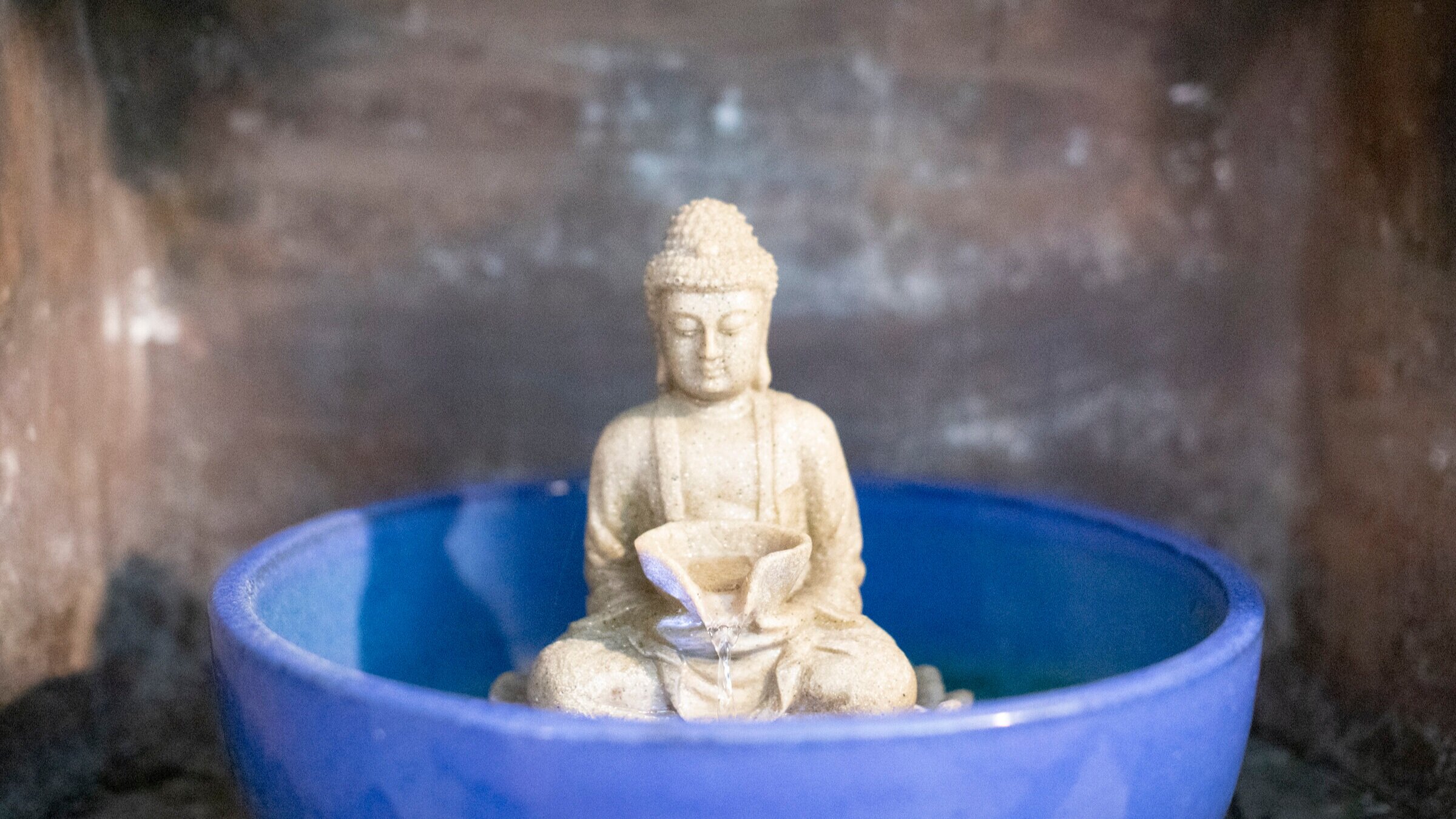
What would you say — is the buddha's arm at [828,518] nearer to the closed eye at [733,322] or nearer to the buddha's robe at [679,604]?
the buddha's robe at [679,604]

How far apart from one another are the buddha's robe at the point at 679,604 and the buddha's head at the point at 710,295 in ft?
0.43

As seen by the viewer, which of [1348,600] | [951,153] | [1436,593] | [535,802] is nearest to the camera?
[535,802]

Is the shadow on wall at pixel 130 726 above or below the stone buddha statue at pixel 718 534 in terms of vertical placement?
below

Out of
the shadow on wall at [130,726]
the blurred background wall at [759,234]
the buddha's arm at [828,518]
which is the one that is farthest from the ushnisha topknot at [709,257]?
the shadow on wall at [130,726]

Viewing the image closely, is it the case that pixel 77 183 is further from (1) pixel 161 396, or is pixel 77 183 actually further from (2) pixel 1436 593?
(2) pixel 1436 593

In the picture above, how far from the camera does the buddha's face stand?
2.54 meters

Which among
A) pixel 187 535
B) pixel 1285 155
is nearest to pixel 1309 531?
pixel 1285 155

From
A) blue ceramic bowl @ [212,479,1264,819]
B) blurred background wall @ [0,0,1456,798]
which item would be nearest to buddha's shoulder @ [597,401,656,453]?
blue ceramic bowl @ [212,479,1264,819]

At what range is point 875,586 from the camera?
11.3 feet

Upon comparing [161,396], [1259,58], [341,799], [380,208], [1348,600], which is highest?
[1259,58]

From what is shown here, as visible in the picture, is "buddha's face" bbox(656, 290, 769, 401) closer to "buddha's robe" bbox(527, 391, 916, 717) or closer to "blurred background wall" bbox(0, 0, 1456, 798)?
"buddha's robe" bbox(527, 391, 916, 717)

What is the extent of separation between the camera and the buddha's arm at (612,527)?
2680mm

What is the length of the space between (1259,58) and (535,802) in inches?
128

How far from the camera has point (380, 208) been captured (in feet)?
12.4
